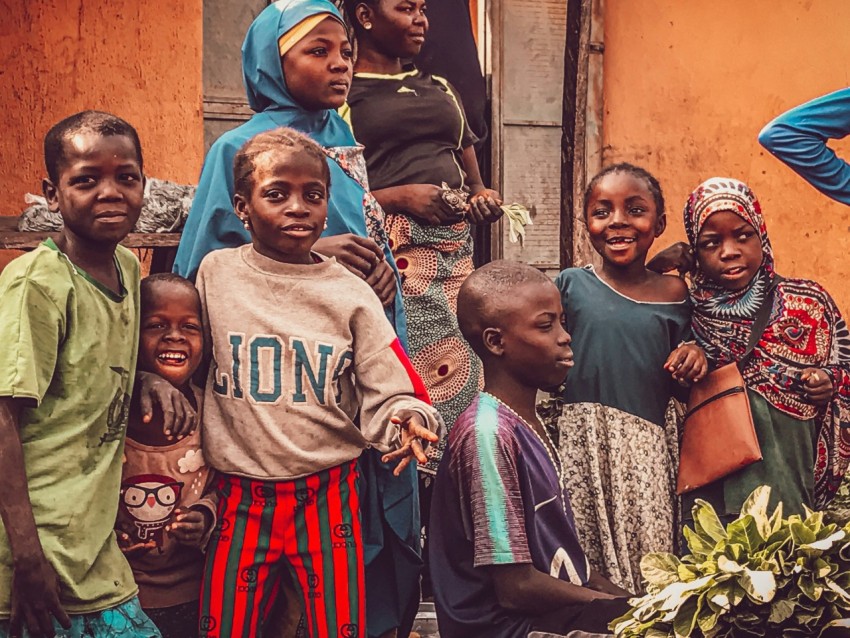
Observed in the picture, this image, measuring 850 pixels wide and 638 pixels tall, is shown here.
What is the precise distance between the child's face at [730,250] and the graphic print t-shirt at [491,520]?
103 cm

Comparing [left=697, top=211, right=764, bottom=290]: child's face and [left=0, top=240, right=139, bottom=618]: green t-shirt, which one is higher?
[left=697, top=211, right=764, bottom=290]: child's face

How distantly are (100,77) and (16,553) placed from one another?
3.62m

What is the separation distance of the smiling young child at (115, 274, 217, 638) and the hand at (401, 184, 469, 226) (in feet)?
4.35

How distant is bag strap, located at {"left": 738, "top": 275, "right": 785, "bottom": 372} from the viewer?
4.11 meters

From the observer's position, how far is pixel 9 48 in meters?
5.91

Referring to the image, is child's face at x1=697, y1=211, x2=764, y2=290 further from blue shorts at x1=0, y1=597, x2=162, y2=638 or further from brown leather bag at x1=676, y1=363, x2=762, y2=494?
blue shorts at x1=0, y1=597, x2=162, y2=638

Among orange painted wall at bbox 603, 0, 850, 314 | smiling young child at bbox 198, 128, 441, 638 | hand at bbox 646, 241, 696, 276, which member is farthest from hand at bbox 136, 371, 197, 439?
orange painted wall at bbox 603, 0, 850, 314

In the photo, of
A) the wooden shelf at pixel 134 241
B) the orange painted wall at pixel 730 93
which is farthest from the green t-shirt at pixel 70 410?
the orange painted wall at pixel 730 93

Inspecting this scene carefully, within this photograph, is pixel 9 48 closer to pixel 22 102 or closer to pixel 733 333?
pixel 22 102

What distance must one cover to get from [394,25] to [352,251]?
1.28 meters

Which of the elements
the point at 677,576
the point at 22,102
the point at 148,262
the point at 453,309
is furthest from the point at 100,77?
the point at 677,576

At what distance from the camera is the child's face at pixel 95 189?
3.16m

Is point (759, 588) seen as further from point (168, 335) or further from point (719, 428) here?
point (168, 335)

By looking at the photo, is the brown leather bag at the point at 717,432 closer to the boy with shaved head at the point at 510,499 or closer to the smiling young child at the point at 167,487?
the boy with shaved head at the point at 510,499
